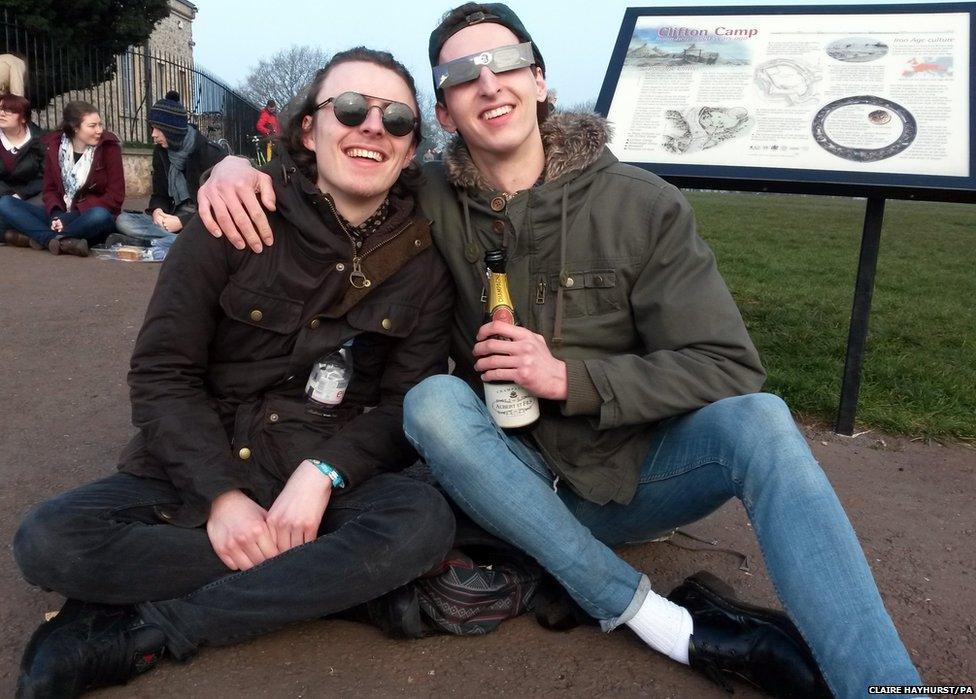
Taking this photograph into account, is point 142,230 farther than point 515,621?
Yes

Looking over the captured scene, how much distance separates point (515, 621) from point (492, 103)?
5.20 feet

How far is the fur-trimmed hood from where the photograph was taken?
8.58 feet

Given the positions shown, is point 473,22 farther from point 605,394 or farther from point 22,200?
point 22,200

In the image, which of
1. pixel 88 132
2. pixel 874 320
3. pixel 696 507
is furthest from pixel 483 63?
pixel 88 132

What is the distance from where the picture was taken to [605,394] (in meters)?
2.32

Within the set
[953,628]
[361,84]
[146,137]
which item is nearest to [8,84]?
[146,137]

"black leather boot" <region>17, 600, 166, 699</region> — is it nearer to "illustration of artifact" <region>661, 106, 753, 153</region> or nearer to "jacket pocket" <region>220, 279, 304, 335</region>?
"jacket pocket" <region>220, 279, 304, 335</region>

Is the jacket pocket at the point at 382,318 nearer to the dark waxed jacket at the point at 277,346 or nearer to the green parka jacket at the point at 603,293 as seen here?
the dark waxed jacket at the point at 277,346

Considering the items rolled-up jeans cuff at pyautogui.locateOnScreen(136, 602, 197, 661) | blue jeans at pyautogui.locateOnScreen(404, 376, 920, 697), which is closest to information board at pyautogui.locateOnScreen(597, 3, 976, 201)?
blue jeans at pyautogui.locateOnScreen(404, 376, 920, 697)

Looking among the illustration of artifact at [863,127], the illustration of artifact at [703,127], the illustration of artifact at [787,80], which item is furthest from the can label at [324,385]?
the illustration of artifact at [787,80]

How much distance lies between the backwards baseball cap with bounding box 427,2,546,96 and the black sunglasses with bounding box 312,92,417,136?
25 cm

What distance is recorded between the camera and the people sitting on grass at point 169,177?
8438 mm

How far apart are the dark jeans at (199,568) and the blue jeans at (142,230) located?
21.5 feet

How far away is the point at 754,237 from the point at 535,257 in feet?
42.6
